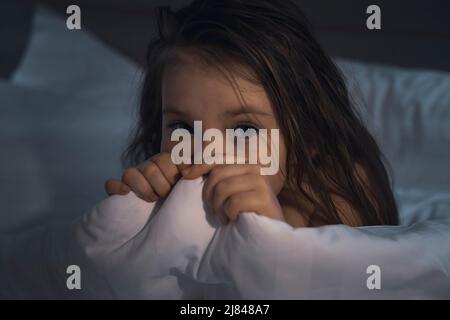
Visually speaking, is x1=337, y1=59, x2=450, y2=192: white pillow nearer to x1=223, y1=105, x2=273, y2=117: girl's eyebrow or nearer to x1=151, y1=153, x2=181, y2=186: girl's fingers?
x1=223, y1=105, x2=273, y2=117: girl's eyebrow

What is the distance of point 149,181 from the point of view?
2.16 feet

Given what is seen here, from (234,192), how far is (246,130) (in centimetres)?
13

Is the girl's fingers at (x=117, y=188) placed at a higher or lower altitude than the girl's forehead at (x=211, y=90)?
lower

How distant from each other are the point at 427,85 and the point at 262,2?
0.51m

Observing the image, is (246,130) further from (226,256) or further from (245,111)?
(226,256)

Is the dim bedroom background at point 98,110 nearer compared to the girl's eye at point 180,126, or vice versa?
the girl's eye at point 180,126

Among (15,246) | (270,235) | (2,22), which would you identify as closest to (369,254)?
(270,235)

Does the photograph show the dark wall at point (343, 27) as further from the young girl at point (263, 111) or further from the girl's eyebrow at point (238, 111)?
the girl's eyebrow at point (238, 111)

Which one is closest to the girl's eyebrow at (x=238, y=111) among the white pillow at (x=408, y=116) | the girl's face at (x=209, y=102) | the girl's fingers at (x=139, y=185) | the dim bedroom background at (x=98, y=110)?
the girl's face at (x=209, y=102)

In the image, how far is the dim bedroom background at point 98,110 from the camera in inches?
36.9

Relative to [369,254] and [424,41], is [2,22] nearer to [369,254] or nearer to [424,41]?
[424,41]

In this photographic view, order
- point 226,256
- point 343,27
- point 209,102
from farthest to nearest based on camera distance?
point 343,27 → point 209,102 → point 226,256

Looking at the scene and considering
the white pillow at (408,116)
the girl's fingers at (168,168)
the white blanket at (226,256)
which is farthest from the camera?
the white pillow at (408,116)

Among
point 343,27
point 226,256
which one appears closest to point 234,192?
point 226,256
